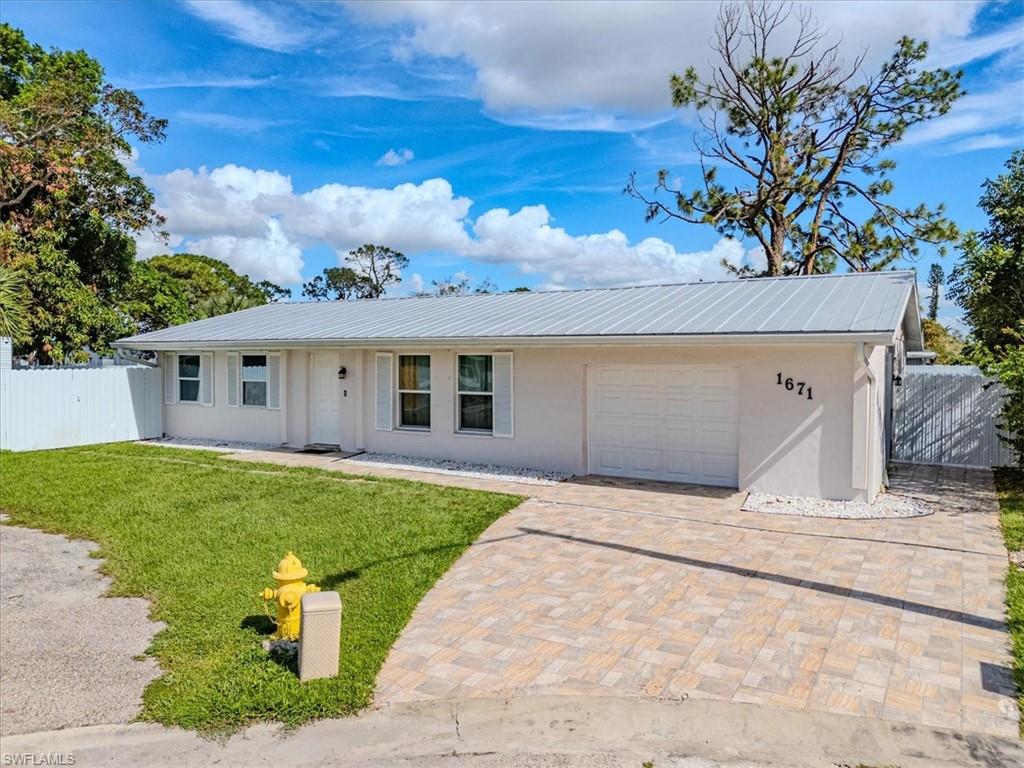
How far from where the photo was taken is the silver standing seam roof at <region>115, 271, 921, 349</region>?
9.68 metres

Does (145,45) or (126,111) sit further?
(126,111)

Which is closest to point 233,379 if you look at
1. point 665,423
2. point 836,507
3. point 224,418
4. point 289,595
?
point 224,418

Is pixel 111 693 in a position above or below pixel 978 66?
below

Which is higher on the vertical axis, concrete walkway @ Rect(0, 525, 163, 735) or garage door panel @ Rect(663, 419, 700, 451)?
garage door panel @ Rect(663, 419, 700, 451)

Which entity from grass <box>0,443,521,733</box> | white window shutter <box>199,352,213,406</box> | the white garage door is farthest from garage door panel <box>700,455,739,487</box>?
white window shutter <box>199,352,213,406</box>

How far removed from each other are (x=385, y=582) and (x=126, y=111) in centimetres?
2104

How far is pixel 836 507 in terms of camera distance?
9.22 metres

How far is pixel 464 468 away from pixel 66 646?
776 cm

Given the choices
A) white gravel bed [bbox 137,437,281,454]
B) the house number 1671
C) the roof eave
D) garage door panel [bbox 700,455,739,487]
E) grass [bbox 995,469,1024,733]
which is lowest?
grass [bbox 995,469,1024,733]

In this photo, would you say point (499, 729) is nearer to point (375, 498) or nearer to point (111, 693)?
point (111, 693)

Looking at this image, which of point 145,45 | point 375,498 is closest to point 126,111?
point 145,45

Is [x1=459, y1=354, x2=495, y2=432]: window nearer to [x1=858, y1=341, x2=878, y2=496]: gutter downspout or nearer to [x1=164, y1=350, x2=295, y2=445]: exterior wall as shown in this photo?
[x1=164, y1=350, x2=295, y2=445]: exterior wall

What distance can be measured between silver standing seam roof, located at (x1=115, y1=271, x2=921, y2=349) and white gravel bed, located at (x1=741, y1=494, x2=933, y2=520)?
7.49ft

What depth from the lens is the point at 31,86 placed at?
22078 millimetres
